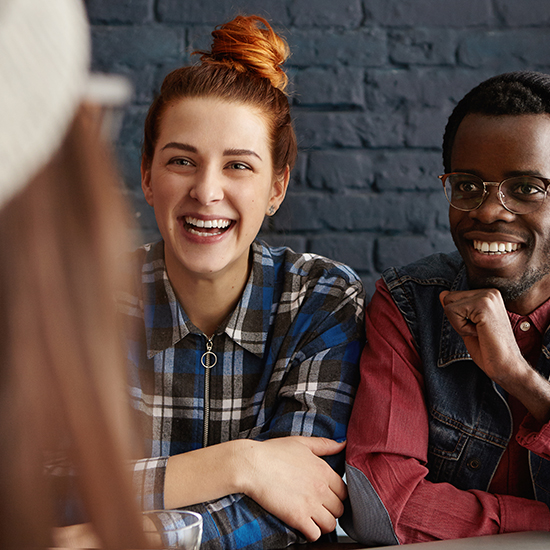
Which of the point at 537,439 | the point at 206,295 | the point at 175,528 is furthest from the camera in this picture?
the point at 206,295

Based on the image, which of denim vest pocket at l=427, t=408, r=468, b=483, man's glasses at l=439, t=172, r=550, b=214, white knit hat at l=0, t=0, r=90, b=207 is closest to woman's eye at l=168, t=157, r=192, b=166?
man's glasses at l=439, t=172, r=550, b=214

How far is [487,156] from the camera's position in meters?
1.07

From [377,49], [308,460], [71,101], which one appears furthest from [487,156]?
[71,101]

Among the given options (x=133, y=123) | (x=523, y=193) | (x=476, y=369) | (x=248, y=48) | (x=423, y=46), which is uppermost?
(x=423, y=46)

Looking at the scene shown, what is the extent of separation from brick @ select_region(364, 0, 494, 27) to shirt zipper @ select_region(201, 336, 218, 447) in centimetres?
89

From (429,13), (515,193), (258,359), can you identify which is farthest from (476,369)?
(429,13)

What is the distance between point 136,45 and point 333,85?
1.64 ft

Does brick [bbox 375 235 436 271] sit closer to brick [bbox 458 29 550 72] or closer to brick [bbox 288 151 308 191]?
brick [bbox 288 151 308 191]

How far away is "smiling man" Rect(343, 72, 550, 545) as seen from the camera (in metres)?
1.02

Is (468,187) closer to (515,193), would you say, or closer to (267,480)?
(515,193)

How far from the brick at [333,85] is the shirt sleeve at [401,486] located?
662mm

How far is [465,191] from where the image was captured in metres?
1.11

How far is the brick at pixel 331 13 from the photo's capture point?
56.6 inches

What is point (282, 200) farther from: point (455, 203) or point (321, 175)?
point (455, 203)
